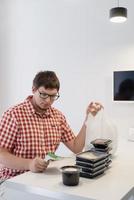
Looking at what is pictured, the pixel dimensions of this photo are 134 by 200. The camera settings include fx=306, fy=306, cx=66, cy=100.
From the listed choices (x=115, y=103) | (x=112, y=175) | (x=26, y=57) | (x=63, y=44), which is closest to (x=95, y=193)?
(x=112, y=175)

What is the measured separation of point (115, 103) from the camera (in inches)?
122

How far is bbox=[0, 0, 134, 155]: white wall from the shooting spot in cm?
310

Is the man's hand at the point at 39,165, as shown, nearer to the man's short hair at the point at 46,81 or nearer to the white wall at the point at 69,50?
the man's short hair at the point at 46,81

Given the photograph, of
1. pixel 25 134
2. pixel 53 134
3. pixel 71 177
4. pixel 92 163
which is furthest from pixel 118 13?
pixel 71 177

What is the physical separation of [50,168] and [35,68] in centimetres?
227

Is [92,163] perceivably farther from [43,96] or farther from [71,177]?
[43,96]

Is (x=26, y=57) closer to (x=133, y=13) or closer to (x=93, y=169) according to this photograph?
(x=133, y=13)

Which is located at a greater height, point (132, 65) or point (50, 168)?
point (132, 65)

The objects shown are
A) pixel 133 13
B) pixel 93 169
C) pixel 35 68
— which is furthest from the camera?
pixel 35 68

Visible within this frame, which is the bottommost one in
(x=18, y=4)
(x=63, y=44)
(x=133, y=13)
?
(x=63, y=44)

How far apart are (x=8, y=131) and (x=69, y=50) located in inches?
73.5

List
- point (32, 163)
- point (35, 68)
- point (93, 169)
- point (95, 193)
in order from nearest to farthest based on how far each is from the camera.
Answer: point (95, 193), point (93, 169), point (32, 163), point (35, 68)

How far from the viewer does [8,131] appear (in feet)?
5.48

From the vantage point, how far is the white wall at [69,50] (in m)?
3.10
